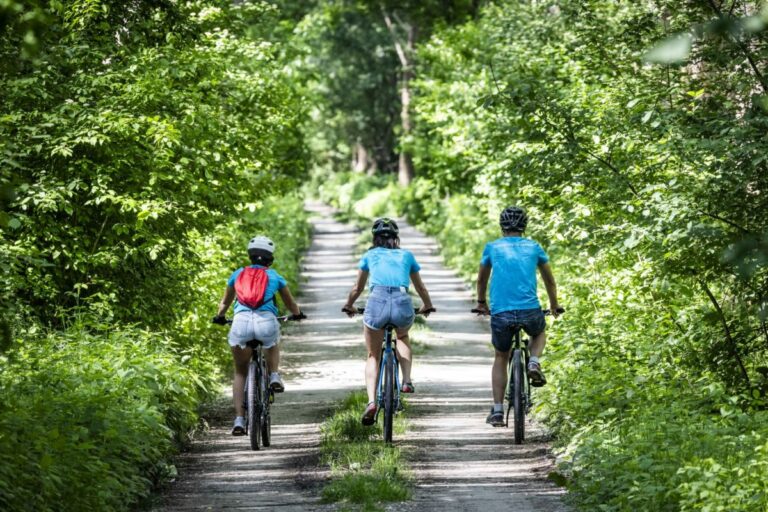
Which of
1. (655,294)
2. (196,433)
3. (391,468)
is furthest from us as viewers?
(655,294)

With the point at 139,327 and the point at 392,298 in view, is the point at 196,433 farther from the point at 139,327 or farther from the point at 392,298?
the point at 392,298

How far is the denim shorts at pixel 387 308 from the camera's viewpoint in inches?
419

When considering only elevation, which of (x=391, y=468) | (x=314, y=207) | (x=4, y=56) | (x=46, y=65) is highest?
(x=314, y=207)

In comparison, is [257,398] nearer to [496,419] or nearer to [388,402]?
[388,402]

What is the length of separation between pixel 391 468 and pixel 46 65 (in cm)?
542

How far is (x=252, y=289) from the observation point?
10523 millimetres

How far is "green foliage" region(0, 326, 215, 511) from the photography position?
676 centimetres

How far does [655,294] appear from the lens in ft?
40.3

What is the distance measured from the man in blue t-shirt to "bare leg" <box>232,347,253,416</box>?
2.29m

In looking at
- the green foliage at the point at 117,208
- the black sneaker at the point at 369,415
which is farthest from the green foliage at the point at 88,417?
the black sneaker at the point at 369,415

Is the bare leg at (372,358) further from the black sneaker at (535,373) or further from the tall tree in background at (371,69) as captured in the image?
the tall tree in background at (371,69)

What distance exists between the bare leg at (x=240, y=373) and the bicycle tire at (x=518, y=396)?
247 centimetres

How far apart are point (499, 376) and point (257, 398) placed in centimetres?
232

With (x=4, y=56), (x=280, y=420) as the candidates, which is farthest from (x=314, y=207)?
(x=4, y=56)
